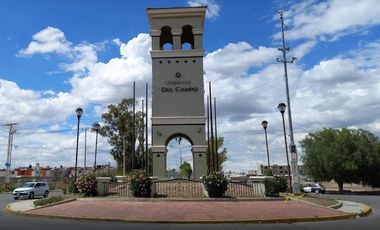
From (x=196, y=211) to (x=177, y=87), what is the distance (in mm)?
19886

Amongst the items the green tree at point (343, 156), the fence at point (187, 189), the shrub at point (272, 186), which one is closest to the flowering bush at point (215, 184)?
the fence at point (187, 189)

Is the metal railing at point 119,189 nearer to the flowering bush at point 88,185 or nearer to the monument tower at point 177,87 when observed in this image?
the flowering bush at point 88,185

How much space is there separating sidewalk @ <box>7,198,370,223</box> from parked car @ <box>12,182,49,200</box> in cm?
1691

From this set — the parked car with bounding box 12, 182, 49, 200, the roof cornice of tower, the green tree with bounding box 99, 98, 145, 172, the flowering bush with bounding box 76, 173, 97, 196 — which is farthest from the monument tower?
the green tree with bounding box 99, 98, 145, 172

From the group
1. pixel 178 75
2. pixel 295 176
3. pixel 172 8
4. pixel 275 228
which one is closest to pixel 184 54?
pixel 178 75

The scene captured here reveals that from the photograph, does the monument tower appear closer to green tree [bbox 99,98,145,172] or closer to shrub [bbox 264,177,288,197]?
shrub [bbox 264,177,288,197]

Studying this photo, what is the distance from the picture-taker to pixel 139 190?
27281 mm

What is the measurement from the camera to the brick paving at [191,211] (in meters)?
19.0

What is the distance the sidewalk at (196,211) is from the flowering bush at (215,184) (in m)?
1.61

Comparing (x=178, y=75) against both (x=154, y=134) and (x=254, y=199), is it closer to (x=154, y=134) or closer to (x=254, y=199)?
(x=154, y=134)

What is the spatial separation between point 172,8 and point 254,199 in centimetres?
2135

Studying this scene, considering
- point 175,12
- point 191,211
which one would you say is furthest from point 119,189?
point 175,12

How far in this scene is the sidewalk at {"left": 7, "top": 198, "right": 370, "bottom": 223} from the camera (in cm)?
1873

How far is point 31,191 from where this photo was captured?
41594 mm
